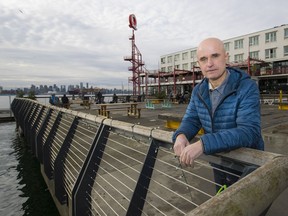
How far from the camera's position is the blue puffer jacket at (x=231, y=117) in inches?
64.7

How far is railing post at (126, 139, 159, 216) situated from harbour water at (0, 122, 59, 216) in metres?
3.39

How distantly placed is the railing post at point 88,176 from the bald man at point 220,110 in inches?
49.4

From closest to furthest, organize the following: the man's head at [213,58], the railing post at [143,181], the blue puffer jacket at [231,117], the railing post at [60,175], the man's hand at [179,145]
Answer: the blue puffer jacket at [231,117] < the man's hand at [179,145] < the man's head at [213,58] < the railing post at [143,181] < the railing post at [60,175]

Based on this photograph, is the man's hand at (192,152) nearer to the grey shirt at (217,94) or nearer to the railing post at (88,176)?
the grey shirt at (217,94)

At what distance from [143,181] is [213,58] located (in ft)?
4.12

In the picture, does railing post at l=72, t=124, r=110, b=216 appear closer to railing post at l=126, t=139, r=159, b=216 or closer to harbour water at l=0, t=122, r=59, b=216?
railing post at l=126, t=139, r=159, b=216

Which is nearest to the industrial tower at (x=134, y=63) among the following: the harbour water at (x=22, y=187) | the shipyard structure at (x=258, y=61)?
the shipyard structure at (x=258, y=61)

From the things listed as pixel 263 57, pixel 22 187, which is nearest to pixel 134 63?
pixel 263 57

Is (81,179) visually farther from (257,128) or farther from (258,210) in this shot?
(258,210)

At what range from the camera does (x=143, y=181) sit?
2.40 meters

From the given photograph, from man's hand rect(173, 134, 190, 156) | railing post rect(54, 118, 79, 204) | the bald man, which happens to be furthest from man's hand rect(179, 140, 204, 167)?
railing post rect(54, 118, 79, 204)

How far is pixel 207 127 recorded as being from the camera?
2.16 meters

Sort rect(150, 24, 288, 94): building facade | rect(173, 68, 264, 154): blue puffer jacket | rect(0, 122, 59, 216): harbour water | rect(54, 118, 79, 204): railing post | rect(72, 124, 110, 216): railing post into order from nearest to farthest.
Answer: rect(173, 68, 264, 154): blue puffer jacket < rect(72, 124, 110, 216): railing post < rect(54, 118, 79, 204): railing post < rect(0, 122, 59, 216): harbour water < rect(150, 24, 288, 94): building facade

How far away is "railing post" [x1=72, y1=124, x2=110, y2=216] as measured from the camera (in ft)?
10.3
